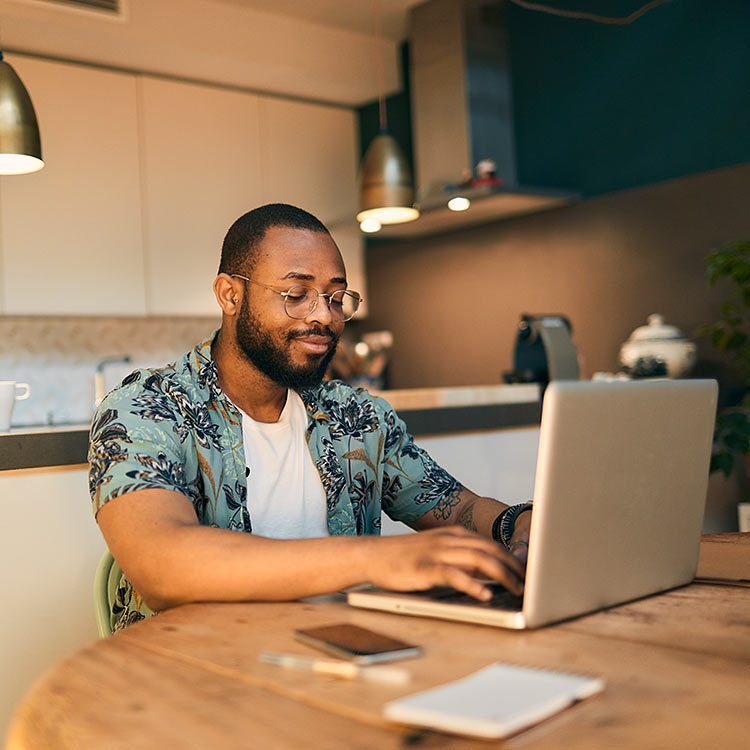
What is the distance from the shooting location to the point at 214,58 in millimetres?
4188

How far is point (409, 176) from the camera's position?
3.60m

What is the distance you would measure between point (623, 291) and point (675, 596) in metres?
2.88

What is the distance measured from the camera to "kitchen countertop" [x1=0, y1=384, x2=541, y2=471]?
1895 mm

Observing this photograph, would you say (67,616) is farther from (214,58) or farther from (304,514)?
(214,58)

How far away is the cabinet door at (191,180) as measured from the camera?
4.41 m

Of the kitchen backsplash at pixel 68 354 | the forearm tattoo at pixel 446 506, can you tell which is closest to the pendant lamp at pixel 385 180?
the kitchen backsplash at pixel 68 354

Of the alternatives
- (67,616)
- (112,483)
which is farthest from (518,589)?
(67,616)

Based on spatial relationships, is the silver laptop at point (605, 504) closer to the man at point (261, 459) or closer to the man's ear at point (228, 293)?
the man at point (261, 459)

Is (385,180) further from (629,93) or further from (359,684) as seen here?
(359,684)

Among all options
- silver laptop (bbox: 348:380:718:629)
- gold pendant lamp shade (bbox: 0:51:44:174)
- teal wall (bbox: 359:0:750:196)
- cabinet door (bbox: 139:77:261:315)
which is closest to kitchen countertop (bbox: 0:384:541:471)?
gold pendant lamp shade (bbox: 0:51:44:174)

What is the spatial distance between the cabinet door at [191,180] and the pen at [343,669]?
3670mm

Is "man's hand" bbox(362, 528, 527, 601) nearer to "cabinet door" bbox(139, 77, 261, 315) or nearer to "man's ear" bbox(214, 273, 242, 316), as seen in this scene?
"man's ear" bbox(214, 273, 242, 316)

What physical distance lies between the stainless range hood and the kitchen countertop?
1.29 metres

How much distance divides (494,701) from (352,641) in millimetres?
221
